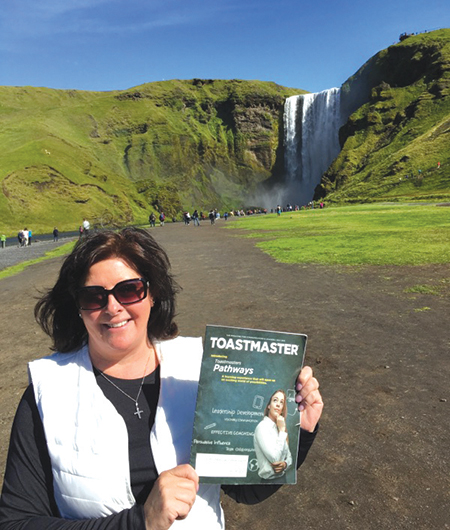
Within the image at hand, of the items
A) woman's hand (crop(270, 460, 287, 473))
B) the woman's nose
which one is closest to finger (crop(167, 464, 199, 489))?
woman's hand (crop(270, 460, 287, 473))

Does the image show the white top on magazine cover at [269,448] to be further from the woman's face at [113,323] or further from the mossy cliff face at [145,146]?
the mossy cliff face at [145,146]

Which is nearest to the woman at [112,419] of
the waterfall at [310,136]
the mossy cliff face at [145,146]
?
the mossy cliff face at [145,146]

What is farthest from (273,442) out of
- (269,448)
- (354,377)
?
(354,377)

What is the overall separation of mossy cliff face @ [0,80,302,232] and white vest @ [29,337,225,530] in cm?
9298

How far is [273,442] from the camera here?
2.01 m

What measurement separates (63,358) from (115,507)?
83 centimetres

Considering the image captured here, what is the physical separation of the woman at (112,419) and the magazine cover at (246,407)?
137mm

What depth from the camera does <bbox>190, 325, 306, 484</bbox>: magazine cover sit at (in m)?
1.97

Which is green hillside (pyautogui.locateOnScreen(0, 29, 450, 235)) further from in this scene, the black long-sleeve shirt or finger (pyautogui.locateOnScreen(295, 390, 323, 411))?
finger (pyautogui.locateOnScreen(295, 390, 323, 411))

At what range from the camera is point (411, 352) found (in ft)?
23.4

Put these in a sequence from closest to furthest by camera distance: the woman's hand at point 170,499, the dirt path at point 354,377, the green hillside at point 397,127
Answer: the woman's hand at point 170,499 < the dirt path at point 354,377 < the green hillside at point 397,127

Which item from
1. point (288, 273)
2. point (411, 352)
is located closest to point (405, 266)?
point (288, 273)

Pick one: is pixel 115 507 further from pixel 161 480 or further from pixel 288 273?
pixel 288 273

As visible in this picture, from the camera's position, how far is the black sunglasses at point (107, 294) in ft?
7.97
